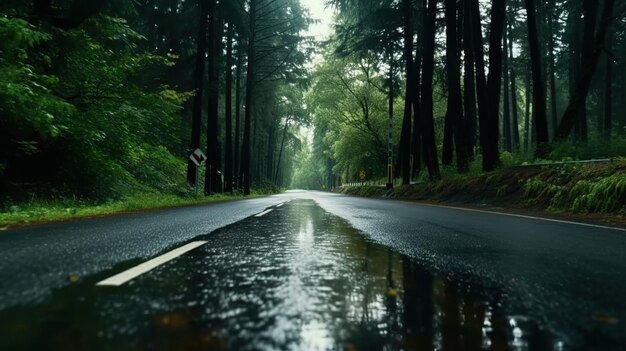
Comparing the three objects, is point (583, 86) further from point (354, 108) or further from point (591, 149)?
point (354, 108)

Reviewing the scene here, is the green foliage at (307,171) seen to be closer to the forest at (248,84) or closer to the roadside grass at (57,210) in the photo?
the forest at (248,84)

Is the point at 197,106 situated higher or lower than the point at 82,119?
higher

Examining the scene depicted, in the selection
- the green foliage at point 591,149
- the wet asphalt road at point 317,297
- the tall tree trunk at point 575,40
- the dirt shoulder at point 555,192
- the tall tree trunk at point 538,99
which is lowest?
the wet asphalt road at point 317,297

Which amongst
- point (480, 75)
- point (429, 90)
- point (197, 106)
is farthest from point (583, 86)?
point (197, 106)

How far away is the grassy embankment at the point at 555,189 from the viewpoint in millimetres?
9219

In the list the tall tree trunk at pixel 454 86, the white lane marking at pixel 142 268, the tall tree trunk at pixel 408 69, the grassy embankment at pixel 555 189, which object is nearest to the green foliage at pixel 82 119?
the white lane marking at pixel 142 268

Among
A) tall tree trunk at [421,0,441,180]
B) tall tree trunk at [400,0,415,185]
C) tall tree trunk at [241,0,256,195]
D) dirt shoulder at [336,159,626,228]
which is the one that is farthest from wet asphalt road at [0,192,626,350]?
tall tree trunk at [241,0,256,195]

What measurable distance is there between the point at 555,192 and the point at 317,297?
35.5 feet

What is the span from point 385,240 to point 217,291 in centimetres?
302

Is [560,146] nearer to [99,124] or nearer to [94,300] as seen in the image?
[99,124]

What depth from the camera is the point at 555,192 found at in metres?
11.3

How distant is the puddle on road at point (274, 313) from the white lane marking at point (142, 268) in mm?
98

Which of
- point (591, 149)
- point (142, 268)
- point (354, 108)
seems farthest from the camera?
point (354, 108)

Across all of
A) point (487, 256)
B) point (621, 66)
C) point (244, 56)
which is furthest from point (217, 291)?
point (621, 66)
